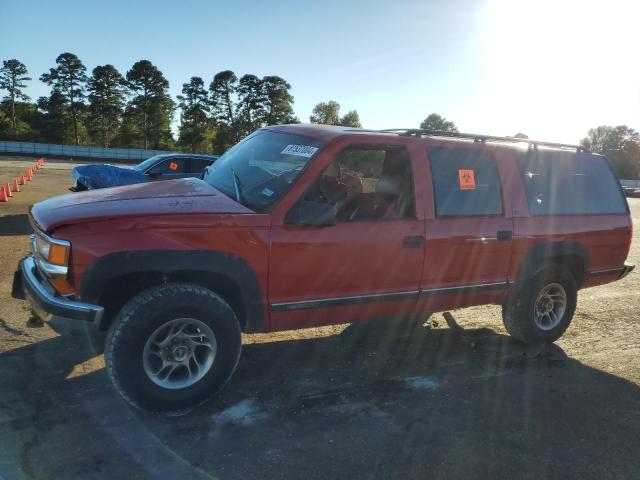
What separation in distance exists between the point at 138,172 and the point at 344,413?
32.1ft

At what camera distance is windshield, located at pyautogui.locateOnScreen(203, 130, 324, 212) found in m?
3.57

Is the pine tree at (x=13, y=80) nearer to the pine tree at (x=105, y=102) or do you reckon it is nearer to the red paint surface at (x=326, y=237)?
the pine tree at (x=105, y=102)

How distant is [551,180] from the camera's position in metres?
4.77

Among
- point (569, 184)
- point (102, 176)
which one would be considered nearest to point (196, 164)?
point (102, 176)

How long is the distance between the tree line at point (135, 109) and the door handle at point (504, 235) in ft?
189

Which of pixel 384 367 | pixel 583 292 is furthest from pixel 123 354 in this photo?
pixel 583 292

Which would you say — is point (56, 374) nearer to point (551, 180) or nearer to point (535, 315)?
point (535, 315)

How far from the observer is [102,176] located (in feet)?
35.7

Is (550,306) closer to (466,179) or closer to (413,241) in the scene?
(466,179)

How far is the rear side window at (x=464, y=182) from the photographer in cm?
409

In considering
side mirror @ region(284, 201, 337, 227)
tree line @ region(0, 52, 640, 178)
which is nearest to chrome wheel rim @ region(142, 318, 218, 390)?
side mirror @ region(284, 201, 337, 227)

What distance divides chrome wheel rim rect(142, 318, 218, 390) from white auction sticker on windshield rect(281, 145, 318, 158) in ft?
4.90

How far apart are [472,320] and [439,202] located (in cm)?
229

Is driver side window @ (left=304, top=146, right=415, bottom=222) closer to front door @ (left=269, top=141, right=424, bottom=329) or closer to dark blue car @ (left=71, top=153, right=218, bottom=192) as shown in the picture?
front door @ (left=269, top=141, right=424, bottom=329)
